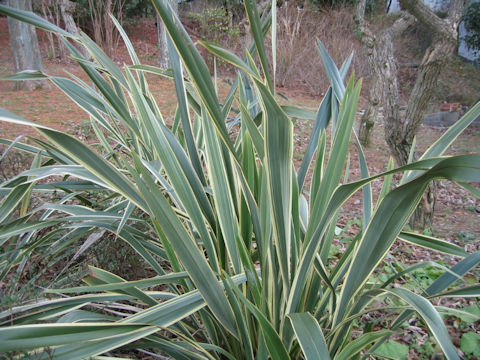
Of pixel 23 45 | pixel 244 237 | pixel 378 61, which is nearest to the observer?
pixel 244 237

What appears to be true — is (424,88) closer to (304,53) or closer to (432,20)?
(432,20)

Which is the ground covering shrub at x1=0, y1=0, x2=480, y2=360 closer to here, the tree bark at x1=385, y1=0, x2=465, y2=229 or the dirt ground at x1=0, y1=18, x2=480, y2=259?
the dirt ground at x1=0, y1=18, x2=480, y2=259

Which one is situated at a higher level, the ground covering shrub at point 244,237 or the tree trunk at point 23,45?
the tree trunk at point 23,45

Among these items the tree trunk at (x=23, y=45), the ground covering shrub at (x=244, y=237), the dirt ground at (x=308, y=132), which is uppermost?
the tree trunk at (x=23, y=45)

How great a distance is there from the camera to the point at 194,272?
783 mm

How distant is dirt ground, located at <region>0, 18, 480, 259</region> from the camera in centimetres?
298

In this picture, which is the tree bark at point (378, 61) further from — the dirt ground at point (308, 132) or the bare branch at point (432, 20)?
the bare branch at point (432, 20)

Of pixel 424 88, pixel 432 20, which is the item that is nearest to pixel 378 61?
pixel 432 20

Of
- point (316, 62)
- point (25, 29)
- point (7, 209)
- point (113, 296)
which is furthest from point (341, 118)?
point (316, 62)

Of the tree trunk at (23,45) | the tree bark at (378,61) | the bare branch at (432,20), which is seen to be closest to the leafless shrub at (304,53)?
the tree bark at (378,61)

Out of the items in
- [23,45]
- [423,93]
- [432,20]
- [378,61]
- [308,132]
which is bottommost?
[308,132]

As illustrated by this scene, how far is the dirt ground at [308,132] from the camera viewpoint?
9.77 ft

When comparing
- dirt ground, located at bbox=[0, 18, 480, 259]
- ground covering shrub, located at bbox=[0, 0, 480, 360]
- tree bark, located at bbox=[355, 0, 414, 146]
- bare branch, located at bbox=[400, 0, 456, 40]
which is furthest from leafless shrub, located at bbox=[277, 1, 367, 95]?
ground covering shrub, located at bbox=[0, 0, 480, 360]

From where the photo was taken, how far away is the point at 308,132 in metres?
5.94
